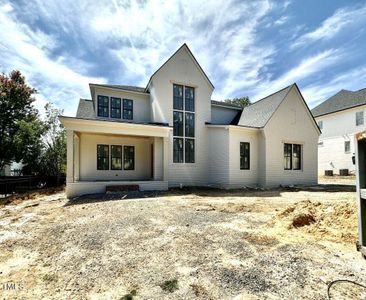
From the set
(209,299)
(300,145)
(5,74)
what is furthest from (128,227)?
(5,74)

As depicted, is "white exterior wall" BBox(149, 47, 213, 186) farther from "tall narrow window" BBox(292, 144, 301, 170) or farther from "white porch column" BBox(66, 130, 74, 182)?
"tall narrow window" BBox(292, 144, 301, 170)

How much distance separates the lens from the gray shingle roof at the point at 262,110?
14.6 meters

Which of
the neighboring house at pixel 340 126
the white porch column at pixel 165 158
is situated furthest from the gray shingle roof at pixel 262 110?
the neighboring house at pixel 340 126

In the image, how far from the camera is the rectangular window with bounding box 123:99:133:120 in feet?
49.1

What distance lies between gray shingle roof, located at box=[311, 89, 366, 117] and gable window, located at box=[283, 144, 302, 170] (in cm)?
1423

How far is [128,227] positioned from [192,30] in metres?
11.1

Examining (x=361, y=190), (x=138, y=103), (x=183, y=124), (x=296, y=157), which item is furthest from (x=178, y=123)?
(x=361, y=190)

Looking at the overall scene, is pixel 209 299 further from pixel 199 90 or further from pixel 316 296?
pixel 199 90

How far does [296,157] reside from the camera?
1543 cm

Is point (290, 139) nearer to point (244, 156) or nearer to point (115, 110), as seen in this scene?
point (244, 156)

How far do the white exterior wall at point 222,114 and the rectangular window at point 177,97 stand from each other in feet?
11.1

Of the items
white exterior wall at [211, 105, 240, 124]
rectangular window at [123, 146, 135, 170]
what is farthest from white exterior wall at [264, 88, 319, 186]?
rectangular window at [123, 146, 135, 170]

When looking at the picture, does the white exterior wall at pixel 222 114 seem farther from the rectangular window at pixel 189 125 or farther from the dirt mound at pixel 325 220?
the dirt mound at pixel 325 220

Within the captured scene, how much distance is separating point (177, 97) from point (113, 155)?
6.20m
